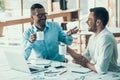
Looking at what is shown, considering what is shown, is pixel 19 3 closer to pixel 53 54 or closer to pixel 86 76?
pixel 53 54

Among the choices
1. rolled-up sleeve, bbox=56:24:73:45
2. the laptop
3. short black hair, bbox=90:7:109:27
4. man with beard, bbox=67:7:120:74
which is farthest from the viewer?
rolled-up sleeve, bbox=56:24:73:45

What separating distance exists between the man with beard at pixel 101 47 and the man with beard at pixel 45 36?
0.51m

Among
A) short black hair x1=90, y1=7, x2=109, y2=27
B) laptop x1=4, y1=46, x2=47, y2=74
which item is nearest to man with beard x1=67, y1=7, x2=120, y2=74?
short black hair x1=90, y1=7, x2=109, y2=27

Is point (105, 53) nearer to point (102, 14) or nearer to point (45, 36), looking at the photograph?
point (102, 14)

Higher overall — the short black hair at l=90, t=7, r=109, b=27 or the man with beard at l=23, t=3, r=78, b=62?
the short black hair at l=90, t=7, r=109, b=27

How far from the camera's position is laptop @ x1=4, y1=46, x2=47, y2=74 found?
2328 mm

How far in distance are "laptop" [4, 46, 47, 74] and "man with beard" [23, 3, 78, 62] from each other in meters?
0.57

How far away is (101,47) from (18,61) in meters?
0.74

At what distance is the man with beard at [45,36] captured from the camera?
3.22 m

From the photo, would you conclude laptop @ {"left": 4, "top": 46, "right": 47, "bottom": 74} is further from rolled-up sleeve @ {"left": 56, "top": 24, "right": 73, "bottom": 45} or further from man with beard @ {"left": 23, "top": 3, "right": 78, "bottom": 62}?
rolled-up sleeve @ {"left": 56, "top": 24, "right": 73, "bottom": 45}

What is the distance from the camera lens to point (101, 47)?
7.48 feet

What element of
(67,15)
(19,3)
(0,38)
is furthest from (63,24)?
(0,38)

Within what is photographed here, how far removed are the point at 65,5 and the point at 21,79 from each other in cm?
576

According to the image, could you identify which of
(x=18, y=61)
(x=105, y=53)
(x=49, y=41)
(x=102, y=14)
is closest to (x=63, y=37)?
(x=49, y=41)
